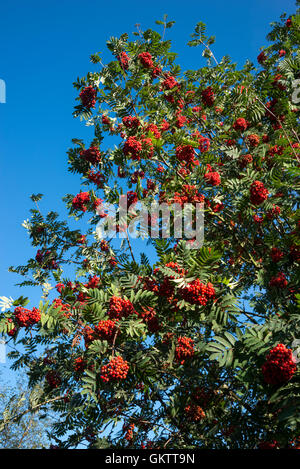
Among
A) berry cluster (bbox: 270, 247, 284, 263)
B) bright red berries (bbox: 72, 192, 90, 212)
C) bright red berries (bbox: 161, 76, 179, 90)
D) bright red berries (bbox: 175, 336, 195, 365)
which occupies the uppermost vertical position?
bright red berries (bbox: 161, 76, 179, 90)

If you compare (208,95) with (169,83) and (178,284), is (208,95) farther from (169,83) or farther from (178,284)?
(178,284)

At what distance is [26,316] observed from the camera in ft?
13.3

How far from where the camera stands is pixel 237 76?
22.1 ft

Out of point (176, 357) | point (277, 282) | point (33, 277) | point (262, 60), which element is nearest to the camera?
point (176, 357)

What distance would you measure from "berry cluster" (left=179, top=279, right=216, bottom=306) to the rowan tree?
0.05ft

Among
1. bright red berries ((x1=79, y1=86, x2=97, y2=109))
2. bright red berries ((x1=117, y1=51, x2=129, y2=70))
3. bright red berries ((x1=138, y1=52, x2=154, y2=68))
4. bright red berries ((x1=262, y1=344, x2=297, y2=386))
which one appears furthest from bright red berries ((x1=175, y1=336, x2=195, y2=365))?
bright red berries ((x1=117, y1=51, x2=129, y2=70))

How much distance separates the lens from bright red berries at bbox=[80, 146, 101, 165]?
6.30 meters

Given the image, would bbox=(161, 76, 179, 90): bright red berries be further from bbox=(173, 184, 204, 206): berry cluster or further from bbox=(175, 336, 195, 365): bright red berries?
bbox=(175, 336, 195, 365): bright red berries

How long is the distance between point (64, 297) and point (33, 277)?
248cm

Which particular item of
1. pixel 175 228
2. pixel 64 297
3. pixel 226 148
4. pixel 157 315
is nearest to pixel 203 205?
pixel 175 228

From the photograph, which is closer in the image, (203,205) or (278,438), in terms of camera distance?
(278,438)

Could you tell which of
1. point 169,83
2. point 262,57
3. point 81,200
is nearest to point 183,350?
point 81,200

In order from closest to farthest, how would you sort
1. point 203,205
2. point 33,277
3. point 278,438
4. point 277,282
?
point 278,438 → point 277,282 → point 203,205 → point 33,277
